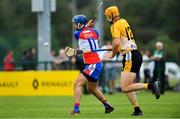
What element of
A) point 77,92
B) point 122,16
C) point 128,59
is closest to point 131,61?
point 128,59

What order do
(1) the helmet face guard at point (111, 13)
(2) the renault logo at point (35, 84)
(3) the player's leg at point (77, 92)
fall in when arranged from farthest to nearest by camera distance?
(2) the renault logo at point (35, 84) < (3) the player's leg at point (77, 92) < (1) the helmet face guard at point (111, 13)

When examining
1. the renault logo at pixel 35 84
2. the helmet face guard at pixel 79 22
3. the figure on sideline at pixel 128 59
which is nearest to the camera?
the figure on sideline at pixel 128 59

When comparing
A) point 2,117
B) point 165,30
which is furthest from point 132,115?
point 165,30

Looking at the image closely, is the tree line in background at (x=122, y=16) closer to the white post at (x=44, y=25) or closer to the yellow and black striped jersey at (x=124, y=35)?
the white post at (x=44, y=25)

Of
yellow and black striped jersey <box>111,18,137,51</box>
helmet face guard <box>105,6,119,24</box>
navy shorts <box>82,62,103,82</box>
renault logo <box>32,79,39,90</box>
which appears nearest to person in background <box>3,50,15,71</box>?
renault logo <box>32,79,39,90</box>

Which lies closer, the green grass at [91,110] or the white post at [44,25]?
the green grass at [91,110]

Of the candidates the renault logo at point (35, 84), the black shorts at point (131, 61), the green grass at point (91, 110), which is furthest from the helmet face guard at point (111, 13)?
the renault logo at point (35, 84)

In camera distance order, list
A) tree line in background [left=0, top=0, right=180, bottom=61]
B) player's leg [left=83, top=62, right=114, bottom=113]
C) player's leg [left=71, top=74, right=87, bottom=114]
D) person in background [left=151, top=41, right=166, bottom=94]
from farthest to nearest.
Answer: tree line in background [left=0, top=0, right=180, bottom=61], person in background [left=151, top=41, right=166, bottom=94], player's leg [left=83, top=62, right=114, bottom=113], player's leg [left=71, top=74, right=87, bottom=114]

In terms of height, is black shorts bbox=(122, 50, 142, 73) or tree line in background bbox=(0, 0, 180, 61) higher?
tree line in background bbox=(0, 0, 180, 61)

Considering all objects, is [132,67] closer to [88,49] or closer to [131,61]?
[131,61]

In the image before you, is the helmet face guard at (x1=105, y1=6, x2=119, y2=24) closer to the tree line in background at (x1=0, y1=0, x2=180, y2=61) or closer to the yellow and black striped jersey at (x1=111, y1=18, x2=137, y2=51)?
the yellow and black striped jersey at (x1=111, y1=18, x2=137, y2=51)

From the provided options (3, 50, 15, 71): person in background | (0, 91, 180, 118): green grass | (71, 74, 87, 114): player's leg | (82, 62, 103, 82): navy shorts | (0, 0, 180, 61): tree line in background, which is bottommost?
(0, 91, 180, 118): green grass

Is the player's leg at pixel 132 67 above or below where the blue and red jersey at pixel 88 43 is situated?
below

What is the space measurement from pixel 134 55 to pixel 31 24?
70.4 meters
